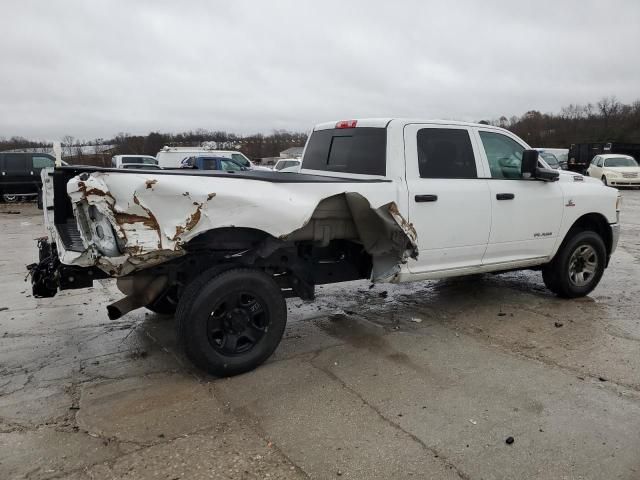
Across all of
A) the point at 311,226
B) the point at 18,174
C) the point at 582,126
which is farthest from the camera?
the point at 582,126

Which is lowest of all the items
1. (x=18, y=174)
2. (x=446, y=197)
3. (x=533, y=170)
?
(x=18, y=174)

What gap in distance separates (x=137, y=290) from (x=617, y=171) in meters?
25.5

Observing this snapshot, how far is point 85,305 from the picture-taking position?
19.1 feet

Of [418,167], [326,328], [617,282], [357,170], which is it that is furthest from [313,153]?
[617,282]

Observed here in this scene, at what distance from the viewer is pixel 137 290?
3.89m

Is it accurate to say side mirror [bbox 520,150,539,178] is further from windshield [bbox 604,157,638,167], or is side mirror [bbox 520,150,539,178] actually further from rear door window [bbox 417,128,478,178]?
windshield [bbox 604,157,638,167]

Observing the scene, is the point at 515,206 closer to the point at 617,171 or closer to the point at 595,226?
the point at 595,226

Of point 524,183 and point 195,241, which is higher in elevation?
point 524,183

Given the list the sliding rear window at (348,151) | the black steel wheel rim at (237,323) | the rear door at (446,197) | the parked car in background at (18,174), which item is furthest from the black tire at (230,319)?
the parked car in background at (18,174)

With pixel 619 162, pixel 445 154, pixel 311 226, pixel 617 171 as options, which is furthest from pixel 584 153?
pixel 311 226

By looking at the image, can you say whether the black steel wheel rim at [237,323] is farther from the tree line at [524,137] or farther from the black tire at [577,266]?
the tree line at [524,137]

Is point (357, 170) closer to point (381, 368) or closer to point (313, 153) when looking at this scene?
point (313, 153)

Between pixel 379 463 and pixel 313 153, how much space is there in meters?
3.69

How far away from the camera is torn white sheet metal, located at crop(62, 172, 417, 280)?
3324 mm
